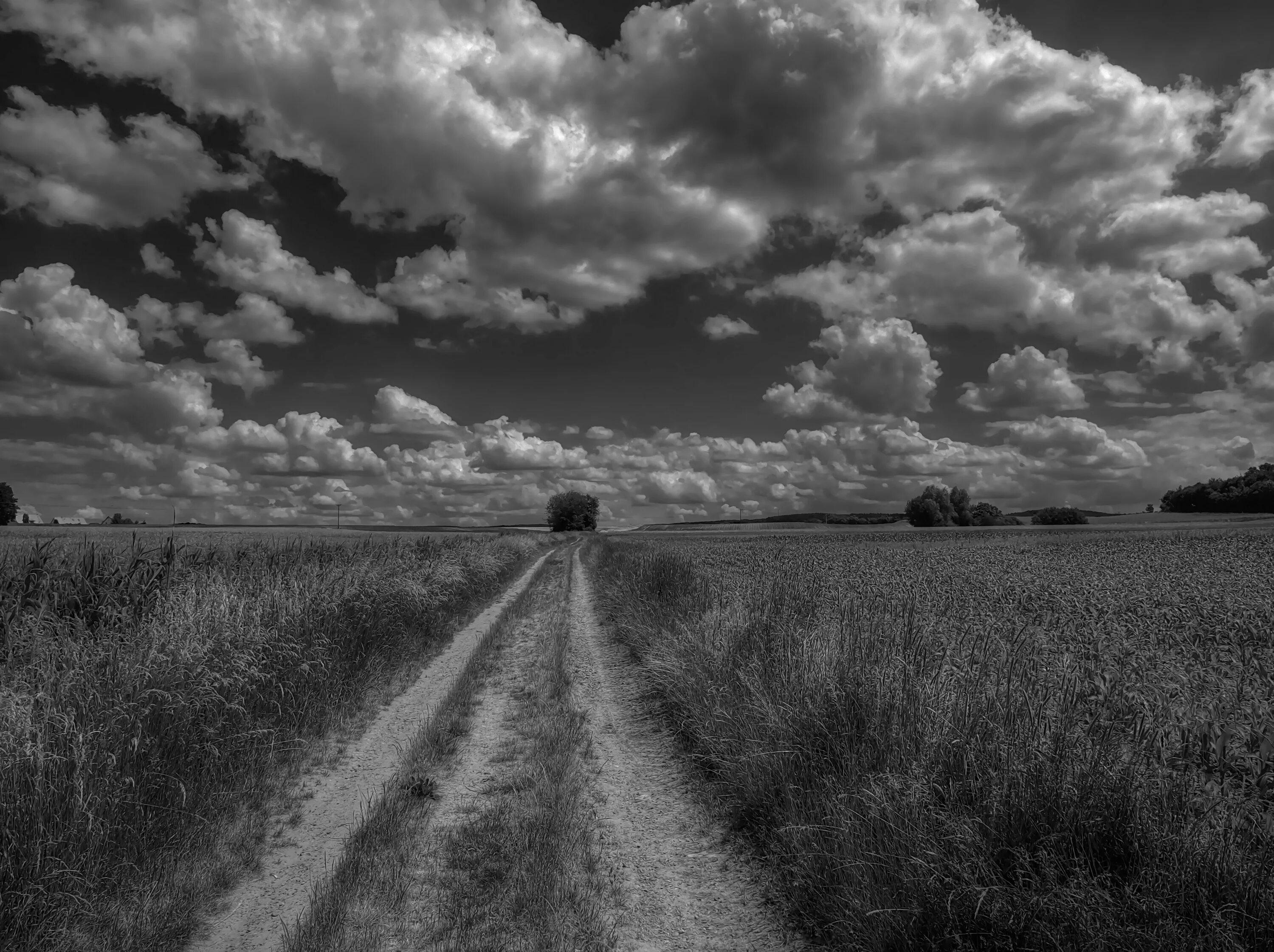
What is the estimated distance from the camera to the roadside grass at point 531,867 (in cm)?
426

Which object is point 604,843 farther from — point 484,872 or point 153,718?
point 153,718

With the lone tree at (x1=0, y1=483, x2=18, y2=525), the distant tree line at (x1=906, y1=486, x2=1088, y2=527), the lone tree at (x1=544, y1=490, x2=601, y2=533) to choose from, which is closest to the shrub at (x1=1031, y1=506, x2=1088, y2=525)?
the distant tree line at (x1=906, y1=486, x2=1088, y2=527)

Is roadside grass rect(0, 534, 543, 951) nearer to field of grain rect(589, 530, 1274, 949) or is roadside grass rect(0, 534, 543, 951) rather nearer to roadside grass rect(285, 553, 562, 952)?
roadside grass rect(285, 553, 562, 952)

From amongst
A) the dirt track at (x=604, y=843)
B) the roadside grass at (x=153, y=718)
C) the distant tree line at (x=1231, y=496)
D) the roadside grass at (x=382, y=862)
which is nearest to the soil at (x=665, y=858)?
the dirt track at (x=604, y=843)

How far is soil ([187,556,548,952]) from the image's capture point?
4.43 m

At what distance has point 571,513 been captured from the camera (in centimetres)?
17150

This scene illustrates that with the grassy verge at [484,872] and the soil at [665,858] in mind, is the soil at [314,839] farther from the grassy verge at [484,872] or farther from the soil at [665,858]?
the soil at [665,858]

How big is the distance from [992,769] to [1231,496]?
424 feet

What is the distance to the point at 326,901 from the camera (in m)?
4.53

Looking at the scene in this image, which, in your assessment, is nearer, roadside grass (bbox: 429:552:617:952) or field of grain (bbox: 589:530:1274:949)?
field of grain (bbox: 589:530:1274:949)

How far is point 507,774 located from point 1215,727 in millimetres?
6210

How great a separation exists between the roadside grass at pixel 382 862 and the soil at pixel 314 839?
15 centimetres

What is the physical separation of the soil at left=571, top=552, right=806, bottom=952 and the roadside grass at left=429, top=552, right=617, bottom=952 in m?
0.18

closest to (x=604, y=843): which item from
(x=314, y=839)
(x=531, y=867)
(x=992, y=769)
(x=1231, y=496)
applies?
(x=531, y=867)
